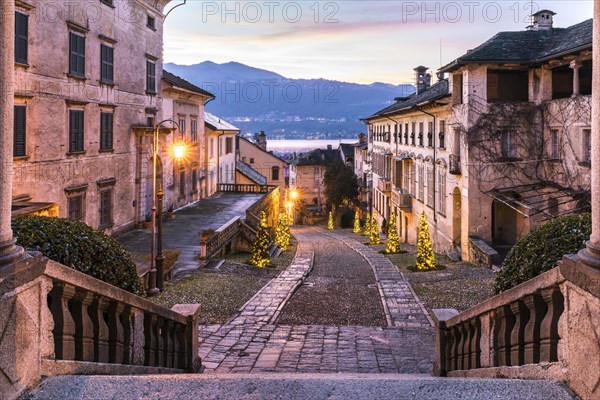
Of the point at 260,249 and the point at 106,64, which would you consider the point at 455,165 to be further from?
the point at 106,64

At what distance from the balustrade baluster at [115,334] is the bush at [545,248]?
4623 mm

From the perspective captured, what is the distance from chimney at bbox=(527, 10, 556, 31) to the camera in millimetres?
30052

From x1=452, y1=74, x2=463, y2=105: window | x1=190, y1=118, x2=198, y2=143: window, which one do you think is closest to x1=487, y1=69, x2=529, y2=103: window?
x1=452, y1=74, x2=463, y2=105: window

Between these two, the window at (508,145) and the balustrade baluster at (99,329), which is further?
the window at (508,145)

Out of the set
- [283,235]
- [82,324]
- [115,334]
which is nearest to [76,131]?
[283,235]

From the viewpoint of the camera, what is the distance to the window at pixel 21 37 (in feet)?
53.3

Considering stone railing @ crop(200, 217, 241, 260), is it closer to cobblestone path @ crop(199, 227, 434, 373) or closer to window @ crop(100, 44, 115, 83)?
cobblestone path @ crop(199, 227, 434, 373)

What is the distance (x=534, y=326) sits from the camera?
16.0ft

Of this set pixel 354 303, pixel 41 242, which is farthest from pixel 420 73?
pixel 41 242

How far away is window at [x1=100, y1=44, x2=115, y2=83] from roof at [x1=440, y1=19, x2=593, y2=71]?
15.4 meters

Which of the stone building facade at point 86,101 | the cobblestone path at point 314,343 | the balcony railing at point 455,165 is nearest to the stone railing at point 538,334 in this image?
the cobblestone path at point 314,343

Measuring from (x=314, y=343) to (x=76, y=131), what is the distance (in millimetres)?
14467

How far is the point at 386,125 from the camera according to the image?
165 feet

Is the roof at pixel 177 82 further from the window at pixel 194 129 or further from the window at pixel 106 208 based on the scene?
the window at pixel 106 208
